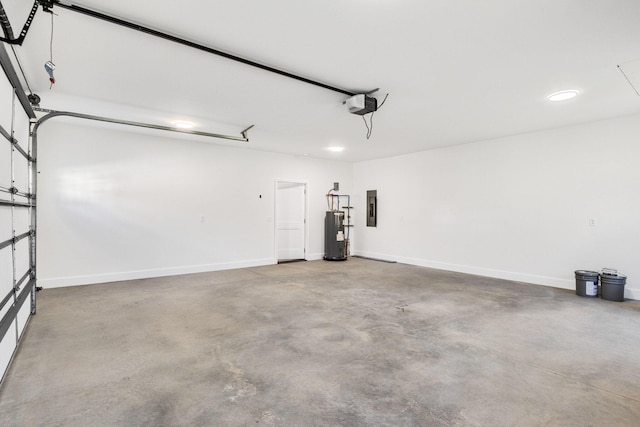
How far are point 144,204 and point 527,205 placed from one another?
695 cm

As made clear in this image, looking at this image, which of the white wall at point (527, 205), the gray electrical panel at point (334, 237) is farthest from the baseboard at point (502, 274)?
the gray electrical panel at point (334, 237)

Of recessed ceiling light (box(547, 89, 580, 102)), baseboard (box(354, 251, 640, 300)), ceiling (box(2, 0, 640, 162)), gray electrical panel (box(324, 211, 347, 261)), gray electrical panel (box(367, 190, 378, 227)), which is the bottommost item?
baseboard (box(354, 251, 640, 300))

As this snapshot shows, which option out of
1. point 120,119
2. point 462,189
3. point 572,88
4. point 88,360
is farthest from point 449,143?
point 88,360

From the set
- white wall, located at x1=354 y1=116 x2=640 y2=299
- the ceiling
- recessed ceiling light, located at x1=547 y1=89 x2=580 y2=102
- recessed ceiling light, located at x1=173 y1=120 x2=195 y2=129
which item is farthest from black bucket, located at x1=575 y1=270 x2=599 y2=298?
recessed ceiling light, located at x1=173 y1=120 x2=195 y2=129

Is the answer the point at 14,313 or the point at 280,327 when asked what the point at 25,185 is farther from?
the point at 280,327

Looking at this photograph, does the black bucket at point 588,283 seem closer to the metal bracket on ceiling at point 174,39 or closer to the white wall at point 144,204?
the metal bracket on ceiling at point 174,39

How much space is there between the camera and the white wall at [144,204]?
504 cm

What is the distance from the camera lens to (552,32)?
248 cm

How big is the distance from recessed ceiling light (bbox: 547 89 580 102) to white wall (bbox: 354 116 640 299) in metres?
1.64

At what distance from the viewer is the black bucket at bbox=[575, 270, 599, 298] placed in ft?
15.1

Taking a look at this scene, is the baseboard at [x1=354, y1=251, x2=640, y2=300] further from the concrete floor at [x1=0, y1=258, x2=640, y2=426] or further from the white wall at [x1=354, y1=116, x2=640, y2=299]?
the concrete floor at [x1=0, y1=258, x2=640, y2=426]

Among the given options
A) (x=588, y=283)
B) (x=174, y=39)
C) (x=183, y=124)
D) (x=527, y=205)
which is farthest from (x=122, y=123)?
(x=588, y=283)

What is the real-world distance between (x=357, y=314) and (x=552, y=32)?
3311 mm

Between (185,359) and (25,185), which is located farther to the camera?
(25,185)
